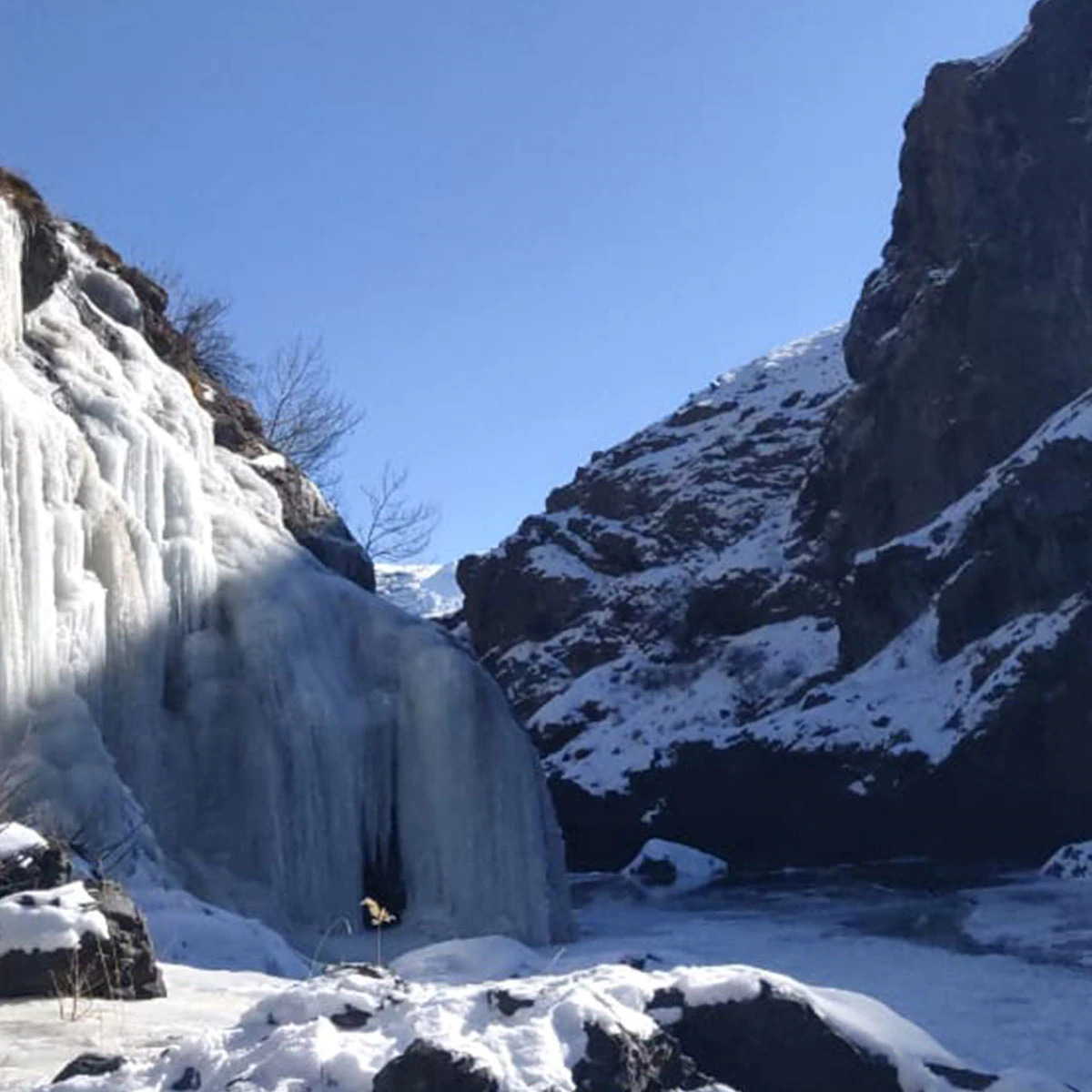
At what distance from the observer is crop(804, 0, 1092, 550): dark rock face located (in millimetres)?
48719

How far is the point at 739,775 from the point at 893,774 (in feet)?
20.2

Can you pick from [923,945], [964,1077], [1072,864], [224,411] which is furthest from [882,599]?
[964,1077]

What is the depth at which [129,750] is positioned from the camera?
13938 mm

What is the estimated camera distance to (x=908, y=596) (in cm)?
4794

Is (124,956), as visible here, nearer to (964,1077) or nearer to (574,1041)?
(574,1041)

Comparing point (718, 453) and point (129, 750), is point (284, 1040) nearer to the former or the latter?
point (129, 750)

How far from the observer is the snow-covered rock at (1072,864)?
1297 inches

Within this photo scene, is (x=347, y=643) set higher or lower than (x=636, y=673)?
lower

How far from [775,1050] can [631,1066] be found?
2.47 ft

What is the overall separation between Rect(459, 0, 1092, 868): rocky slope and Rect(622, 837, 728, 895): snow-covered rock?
546 centimetres

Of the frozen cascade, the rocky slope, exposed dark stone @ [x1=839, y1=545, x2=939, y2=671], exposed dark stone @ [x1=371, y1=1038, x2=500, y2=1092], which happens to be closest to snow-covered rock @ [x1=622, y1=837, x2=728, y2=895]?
the rocky slope

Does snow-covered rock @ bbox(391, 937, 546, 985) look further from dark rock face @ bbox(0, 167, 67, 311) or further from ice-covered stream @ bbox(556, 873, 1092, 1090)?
dark rock face @ bbox(0, 167, 67, 311)

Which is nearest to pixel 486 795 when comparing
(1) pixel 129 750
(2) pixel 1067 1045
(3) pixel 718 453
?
(1) pixel 129 750

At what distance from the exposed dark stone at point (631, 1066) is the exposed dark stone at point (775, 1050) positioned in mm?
278
